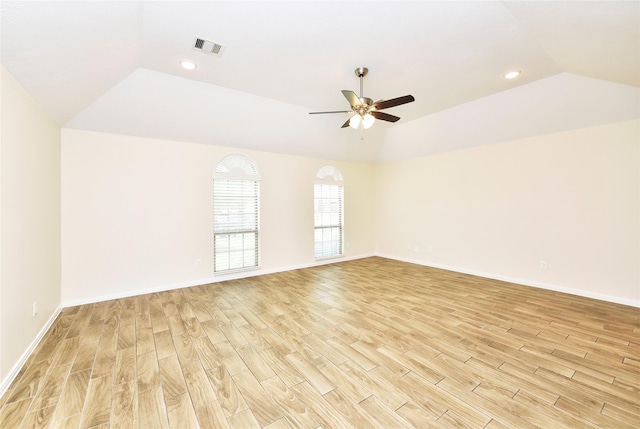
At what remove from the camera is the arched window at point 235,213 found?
4.89m

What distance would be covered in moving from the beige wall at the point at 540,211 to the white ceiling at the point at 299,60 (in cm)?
46

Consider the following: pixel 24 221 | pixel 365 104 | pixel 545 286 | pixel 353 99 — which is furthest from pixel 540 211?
pixel 24 221

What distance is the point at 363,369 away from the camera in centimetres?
221

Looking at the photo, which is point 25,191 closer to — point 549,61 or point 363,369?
point 363,369

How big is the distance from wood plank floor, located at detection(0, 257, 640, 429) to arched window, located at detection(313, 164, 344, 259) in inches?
99.7

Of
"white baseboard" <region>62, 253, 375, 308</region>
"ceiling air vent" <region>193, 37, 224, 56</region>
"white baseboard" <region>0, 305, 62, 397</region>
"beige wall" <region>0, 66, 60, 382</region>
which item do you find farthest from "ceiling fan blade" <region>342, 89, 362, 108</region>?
"white baseboard" <region>0, 305, 62, 397</region>

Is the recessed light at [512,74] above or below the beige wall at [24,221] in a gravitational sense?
above

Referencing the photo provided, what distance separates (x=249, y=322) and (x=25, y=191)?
8.49 ft

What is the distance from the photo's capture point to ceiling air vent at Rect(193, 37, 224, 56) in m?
2.62

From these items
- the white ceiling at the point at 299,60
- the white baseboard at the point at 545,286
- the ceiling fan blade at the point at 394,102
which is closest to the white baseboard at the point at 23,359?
the white ceiling at the point at 299,60

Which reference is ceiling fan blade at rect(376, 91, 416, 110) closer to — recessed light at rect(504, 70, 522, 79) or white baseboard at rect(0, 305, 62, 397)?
recessed light at rect(504, 70, 522, 79)

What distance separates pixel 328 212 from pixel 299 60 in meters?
3.93

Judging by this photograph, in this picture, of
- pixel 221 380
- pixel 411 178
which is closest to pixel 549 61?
pixel 411 178

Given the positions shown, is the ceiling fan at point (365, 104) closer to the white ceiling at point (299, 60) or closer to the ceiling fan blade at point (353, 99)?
the ceiling fan blade at point (353, 99)
